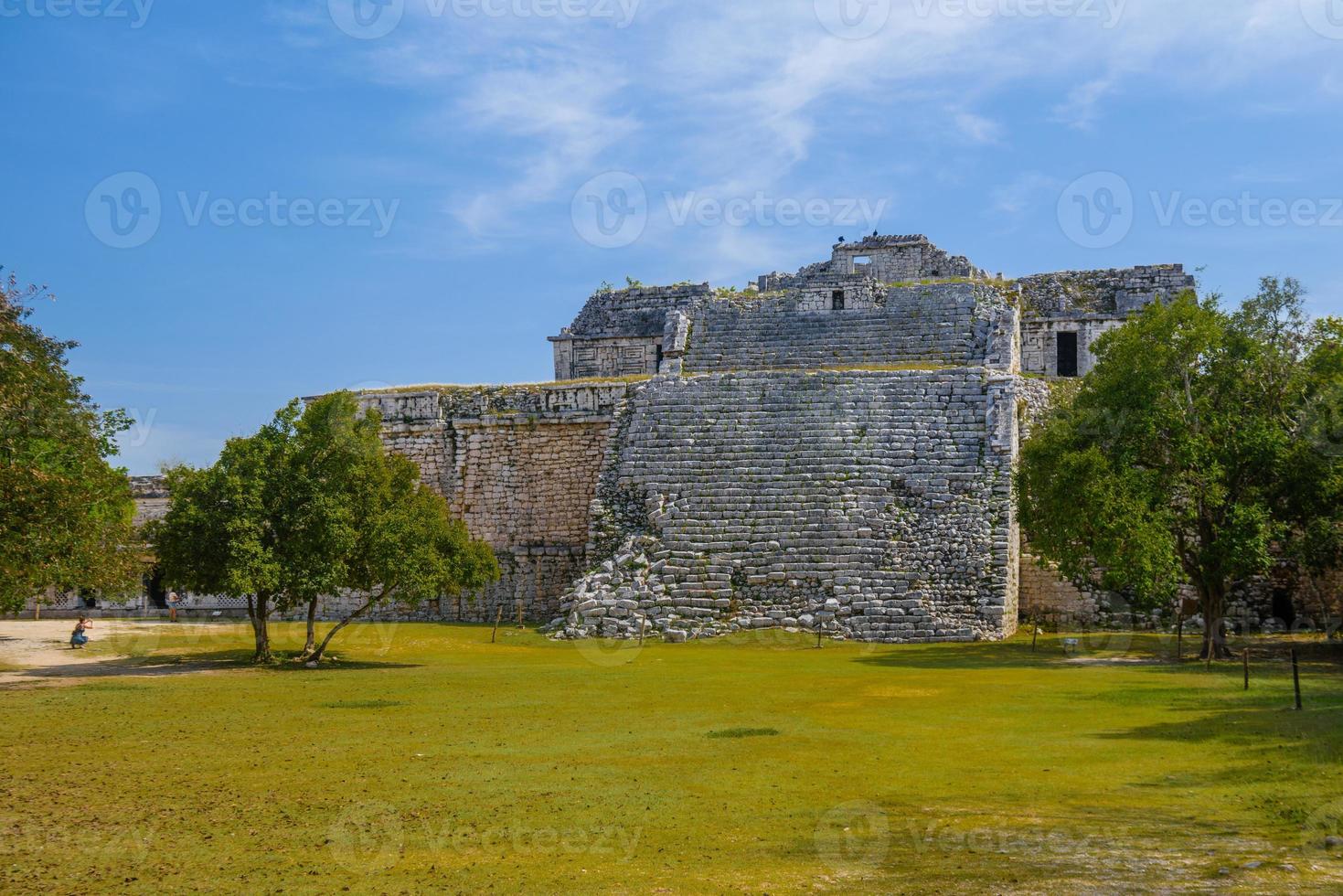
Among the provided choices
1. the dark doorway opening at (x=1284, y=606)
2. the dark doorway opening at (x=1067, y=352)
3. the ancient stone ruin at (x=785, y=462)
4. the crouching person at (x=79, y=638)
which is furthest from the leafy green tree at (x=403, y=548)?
the dark doorway opening at (x=1067, y=352)

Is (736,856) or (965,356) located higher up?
(965,356)

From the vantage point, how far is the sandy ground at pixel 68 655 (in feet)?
53.0

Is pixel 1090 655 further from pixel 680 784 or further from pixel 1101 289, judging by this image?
pixel 1101 289

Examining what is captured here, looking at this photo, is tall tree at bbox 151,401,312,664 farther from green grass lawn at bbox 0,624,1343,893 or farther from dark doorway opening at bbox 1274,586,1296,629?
dark doorway opening at bbox 1274,586,1296,629

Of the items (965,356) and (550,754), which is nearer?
(550,754)

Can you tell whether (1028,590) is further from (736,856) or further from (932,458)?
(736,856)

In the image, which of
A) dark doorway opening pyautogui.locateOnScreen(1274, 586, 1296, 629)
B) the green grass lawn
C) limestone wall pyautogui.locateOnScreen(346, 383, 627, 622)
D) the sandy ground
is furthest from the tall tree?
dark doorway opening pyautogui.locateOnScreen(1274, 586, 1296, 629)

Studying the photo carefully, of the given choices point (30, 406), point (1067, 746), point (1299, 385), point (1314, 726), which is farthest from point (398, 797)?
point (1299, 385)

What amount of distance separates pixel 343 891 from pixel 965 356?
21308 millimetres

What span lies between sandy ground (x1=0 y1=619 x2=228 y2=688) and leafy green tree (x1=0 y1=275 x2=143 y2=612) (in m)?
1.13

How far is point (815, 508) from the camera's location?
21219 mm

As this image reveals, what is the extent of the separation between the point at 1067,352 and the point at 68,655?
24.0 meters

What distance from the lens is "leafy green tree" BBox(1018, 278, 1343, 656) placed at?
16.5 metres

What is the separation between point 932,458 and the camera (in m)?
21.7
